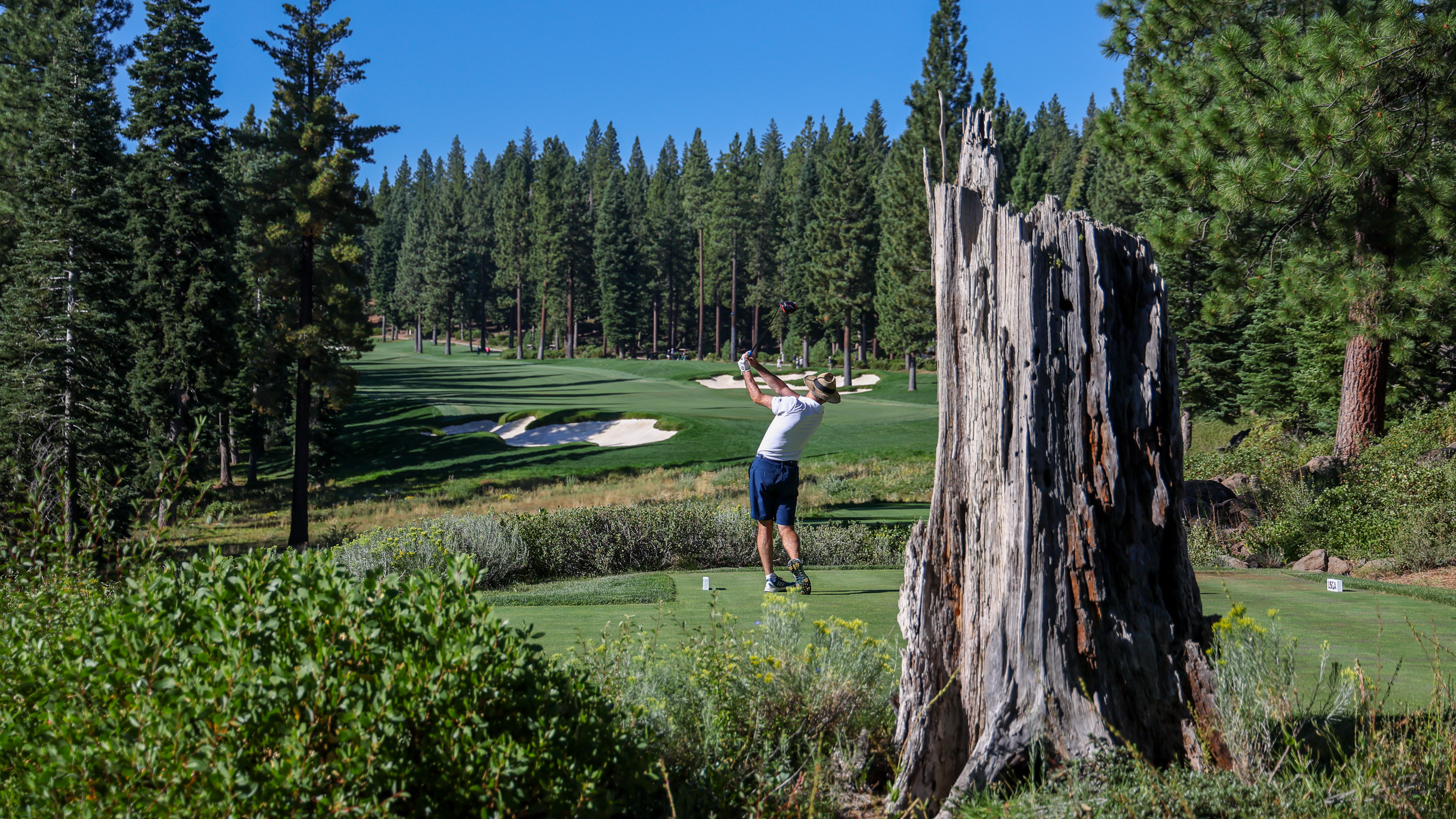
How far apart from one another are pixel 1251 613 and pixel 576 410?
31.5 meters

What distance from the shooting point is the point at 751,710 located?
416cm

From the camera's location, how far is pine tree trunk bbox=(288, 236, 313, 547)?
70.8 ft

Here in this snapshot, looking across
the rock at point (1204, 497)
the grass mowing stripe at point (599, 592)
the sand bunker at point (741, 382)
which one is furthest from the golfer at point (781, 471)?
the sand bunker at point (741, 382)

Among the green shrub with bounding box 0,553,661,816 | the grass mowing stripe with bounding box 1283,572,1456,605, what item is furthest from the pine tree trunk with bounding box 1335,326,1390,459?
the green shrub with bounding box 0,553,661,816

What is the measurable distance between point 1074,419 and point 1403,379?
19.4m

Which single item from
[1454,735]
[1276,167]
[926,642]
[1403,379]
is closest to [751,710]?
[926,642]

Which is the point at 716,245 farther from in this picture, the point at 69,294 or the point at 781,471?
the point at 781,471

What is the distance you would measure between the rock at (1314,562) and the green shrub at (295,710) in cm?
995

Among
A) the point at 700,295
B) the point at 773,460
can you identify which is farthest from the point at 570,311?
the point at 773,460

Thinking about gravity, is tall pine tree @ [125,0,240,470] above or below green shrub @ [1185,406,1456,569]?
above

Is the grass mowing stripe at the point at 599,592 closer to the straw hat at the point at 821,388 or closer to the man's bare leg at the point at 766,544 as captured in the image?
the man's bare leg at the point at 766,544

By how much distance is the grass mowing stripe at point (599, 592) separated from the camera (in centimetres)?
773

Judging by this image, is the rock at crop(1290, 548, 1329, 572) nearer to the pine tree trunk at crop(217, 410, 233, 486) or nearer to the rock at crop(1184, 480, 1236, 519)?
the rock at crop(1184, 480, 1236, 519)

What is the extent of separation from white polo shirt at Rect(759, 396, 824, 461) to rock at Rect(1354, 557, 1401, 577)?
21.4 ft
